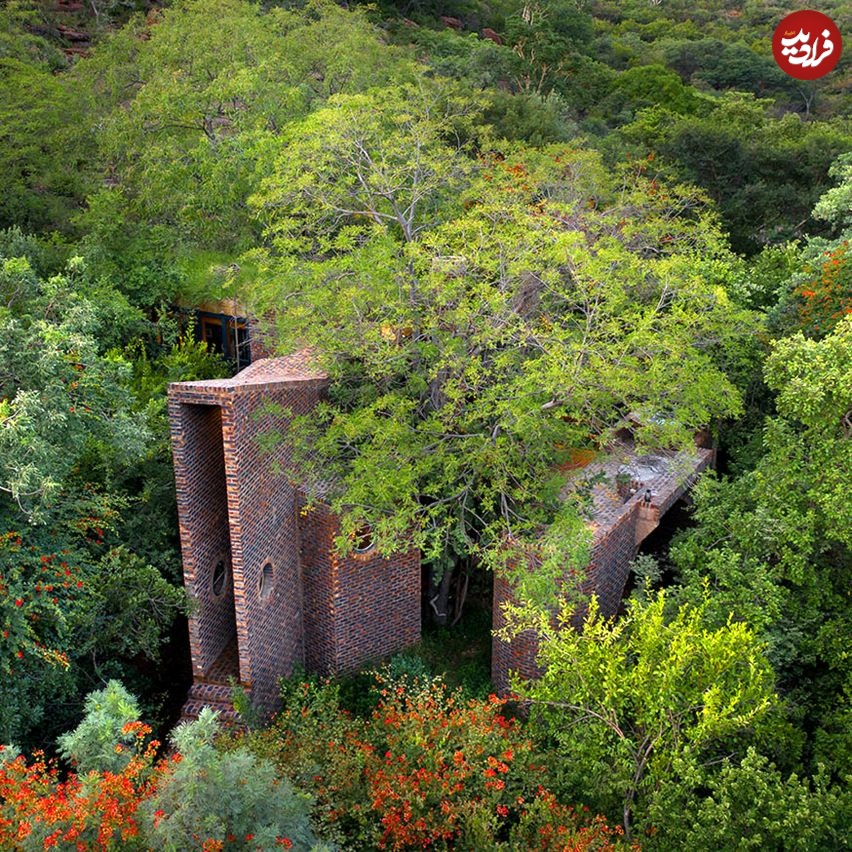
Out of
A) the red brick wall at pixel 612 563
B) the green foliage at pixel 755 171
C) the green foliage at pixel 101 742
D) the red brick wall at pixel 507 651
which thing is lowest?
the red brick wall at pixel 507 651

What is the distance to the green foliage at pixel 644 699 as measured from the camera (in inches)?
461

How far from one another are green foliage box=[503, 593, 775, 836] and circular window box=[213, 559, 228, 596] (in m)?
5.99

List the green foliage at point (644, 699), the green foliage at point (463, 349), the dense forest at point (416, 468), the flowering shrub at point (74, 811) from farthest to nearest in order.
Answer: the green foliage at point (463, 349)
the green foliage at point (644, 699)
the dense forest at point (416, 468)
the flowering shrub at point (74, 811)

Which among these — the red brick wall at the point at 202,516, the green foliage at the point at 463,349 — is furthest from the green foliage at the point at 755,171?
the red brick wall at the point at 202,516

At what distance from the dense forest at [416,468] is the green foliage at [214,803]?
36 mm

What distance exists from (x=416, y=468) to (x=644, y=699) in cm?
537

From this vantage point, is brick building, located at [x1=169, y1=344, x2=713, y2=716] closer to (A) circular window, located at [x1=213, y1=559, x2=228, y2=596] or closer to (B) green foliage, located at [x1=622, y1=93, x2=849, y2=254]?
(A) circular window, located at [x1=213, y1=559, x2=228, y2=596]

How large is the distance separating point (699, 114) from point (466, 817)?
3748 centimetres

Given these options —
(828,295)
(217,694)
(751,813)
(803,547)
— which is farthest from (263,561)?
(828,295)

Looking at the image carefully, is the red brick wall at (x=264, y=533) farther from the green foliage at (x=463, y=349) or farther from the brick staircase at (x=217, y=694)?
the green foliage at (x=463, y=349)

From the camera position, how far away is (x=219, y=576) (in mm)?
15977

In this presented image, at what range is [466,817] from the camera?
12023mm

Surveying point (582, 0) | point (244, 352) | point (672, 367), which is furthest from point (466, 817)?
point (582, 0)

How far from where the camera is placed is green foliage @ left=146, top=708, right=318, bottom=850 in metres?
8.62
